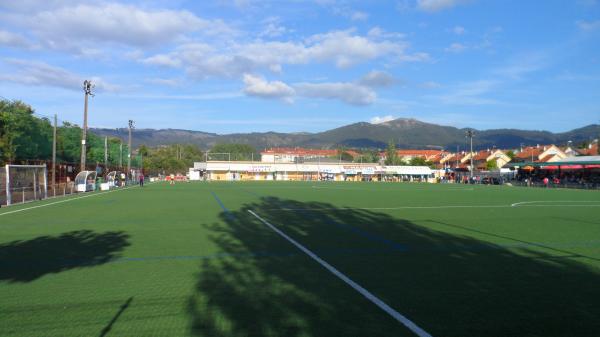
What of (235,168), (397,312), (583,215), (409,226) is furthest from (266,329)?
(235,168)

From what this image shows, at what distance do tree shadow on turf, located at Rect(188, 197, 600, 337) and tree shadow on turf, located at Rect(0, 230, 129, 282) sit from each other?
2455mm

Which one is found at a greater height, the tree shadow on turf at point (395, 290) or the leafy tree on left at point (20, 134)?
the leafy tree on left at point (20, 134)

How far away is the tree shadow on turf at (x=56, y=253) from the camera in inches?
329

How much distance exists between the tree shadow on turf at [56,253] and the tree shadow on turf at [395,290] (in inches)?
96.6

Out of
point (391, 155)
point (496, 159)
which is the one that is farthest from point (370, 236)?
point (391, 155)

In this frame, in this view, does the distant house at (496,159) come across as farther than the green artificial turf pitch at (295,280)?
Yes

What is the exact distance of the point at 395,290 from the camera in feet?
22.2

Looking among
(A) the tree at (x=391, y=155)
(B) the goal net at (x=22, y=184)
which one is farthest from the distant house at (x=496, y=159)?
(B) the goal net at (x=22, y=184)

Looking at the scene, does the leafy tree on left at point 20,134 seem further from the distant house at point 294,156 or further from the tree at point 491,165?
the tree at point 491,165

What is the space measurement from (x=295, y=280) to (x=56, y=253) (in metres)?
5.80

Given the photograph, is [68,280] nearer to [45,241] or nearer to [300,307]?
[300,307]

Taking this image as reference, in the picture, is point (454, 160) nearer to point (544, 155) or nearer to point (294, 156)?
point (544, 155)

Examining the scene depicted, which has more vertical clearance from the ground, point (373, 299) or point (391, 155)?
point (391, 155)

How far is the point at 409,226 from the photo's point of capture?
Result: 14.7 metres
